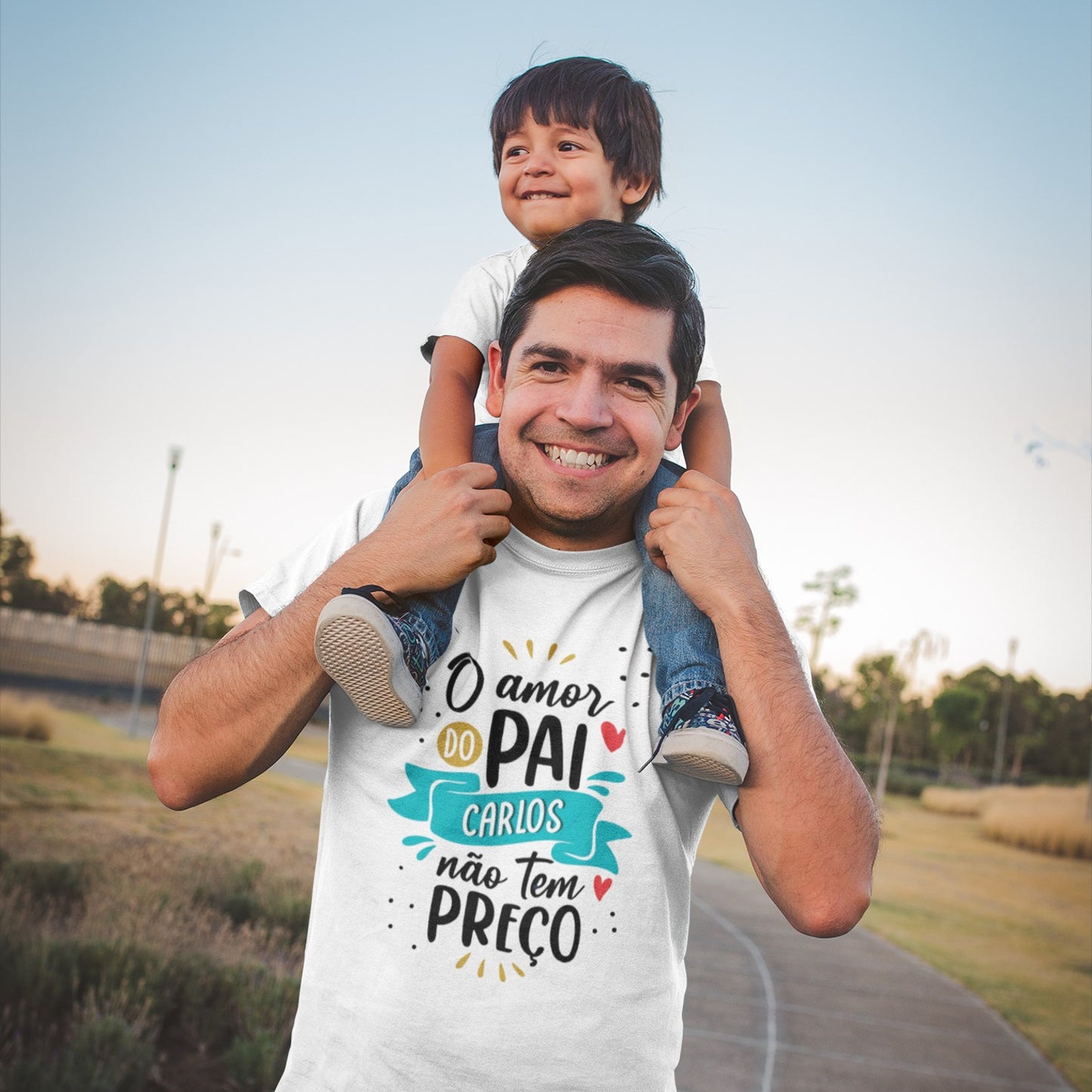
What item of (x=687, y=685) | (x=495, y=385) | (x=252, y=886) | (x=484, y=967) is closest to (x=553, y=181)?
(x=495, y=385)

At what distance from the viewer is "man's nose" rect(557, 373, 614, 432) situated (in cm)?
143

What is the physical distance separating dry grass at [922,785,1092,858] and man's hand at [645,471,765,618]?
10.8 meters

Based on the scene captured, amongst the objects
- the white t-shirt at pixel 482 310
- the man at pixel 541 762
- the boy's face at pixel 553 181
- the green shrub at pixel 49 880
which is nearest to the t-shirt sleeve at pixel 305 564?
the man at pixel 541 762

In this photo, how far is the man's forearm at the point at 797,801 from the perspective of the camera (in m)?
1.27

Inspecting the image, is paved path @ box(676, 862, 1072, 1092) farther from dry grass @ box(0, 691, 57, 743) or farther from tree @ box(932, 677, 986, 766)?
tree @ box(932, 677, 986, 766)

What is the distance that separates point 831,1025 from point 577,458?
5.60 m

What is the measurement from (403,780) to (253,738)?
0.21 metres

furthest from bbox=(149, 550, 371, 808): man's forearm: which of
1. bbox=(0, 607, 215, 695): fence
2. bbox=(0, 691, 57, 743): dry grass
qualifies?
bbox=(0, 607, 215, 695): fence

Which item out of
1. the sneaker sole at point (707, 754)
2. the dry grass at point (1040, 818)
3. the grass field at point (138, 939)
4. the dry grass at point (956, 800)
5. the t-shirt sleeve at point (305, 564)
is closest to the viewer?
the sneaker sole at point (707, 754)

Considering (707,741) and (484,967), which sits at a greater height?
(707,741)

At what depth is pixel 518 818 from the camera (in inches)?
53.8

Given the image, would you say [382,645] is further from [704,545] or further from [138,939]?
[138,939]

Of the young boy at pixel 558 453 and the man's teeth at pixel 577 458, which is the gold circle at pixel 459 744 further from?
the man's teeth at pixel 577 458

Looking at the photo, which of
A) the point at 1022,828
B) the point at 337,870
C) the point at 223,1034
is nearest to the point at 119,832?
the point at 223,1034
